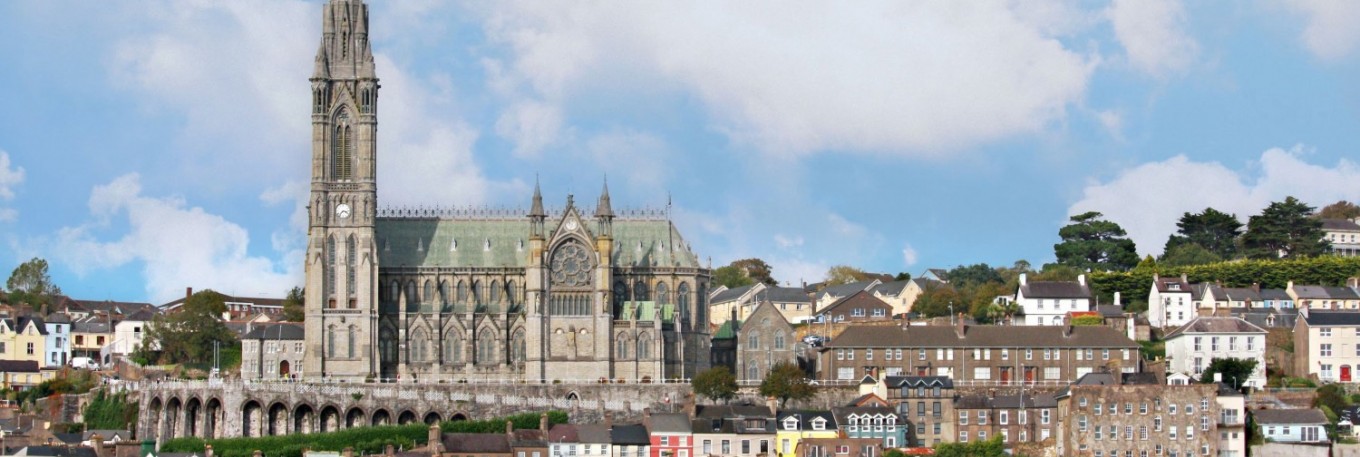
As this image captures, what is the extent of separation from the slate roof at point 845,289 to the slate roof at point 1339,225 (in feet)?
105

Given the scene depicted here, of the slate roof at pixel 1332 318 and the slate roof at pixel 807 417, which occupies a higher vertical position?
the slate roof at pixel 1332 318

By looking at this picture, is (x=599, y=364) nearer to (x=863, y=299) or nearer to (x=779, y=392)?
(x=779, y=392)

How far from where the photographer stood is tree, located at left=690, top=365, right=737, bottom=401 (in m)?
121

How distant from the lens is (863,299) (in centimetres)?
14988

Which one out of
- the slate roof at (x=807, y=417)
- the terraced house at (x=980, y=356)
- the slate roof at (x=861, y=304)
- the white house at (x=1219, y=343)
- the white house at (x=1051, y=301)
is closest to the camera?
the slate roof at (x=807, y=417)

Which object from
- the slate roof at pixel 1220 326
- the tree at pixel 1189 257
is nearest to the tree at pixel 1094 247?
the tree at pixel 1189 257

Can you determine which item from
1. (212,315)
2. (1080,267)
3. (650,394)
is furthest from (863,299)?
(212,315)

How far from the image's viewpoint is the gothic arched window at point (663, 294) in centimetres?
13275

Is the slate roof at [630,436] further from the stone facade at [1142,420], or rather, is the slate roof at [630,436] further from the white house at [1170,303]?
the white house at [1170,303]

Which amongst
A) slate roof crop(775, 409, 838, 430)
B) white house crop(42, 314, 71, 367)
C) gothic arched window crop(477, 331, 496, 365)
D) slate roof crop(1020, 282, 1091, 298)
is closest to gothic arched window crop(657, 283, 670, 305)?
gothic arched window crop(477, 331, 496, 365)

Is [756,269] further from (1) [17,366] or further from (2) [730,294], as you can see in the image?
(1) [17,366]

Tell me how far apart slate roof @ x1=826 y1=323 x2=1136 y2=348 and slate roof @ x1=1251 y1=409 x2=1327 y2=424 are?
523 inches

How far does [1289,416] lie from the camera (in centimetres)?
11150

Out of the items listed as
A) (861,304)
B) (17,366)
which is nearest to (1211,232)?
(861,304)
